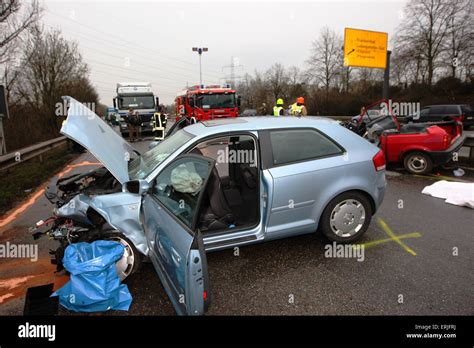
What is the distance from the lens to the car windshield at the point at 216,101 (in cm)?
1670

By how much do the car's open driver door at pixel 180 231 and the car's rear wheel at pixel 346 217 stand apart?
5.39ft

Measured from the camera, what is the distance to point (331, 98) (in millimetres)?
41312

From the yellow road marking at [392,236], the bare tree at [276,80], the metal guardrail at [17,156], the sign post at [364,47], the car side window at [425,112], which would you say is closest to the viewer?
the yellow road marking at [392,236]

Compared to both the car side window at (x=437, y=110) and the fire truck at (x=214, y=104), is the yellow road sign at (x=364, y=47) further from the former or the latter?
the fire truck at (x=214, y=104)

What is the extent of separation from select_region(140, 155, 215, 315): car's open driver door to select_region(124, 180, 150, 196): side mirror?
64 millimetres

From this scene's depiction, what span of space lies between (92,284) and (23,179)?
6899mm

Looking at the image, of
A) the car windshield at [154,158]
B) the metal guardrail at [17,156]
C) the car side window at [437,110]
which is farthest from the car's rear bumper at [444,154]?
the car side window at [437,110]

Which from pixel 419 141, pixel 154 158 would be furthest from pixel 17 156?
pixel 419 141

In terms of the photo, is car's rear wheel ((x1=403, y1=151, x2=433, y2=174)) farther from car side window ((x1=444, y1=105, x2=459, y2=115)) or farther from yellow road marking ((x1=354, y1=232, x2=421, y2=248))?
car side window ((x1=444, y1=105, x2=459, y2=115))

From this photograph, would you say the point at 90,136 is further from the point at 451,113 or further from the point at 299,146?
the point at 451,113

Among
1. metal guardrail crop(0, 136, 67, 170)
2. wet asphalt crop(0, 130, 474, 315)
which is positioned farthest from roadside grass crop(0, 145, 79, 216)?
wet asphalt crop(0, 130, 474, 315)

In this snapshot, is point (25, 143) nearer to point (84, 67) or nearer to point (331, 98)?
point (84, 67)

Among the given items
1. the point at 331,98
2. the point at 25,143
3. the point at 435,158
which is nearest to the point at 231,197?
the point at 435,158
